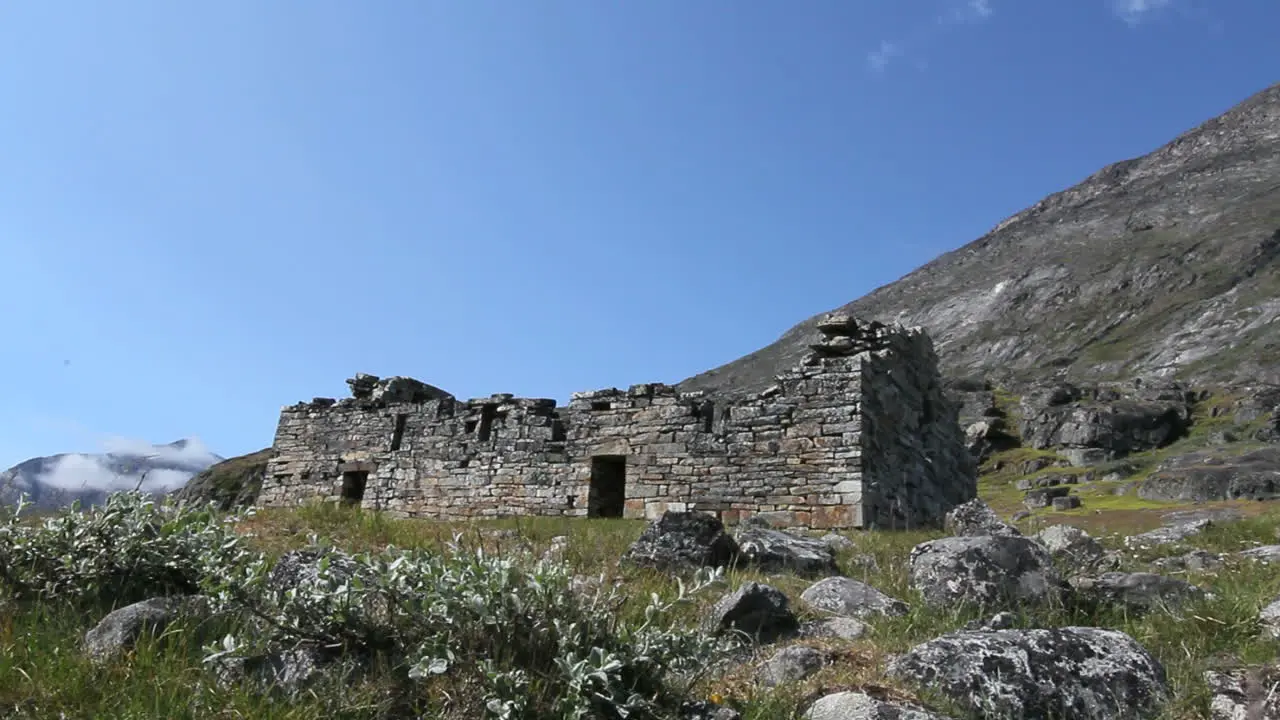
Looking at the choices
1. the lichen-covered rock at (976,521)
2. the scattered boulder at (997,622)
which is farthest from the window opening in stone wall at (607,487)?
the scattered boulder at (997,622)

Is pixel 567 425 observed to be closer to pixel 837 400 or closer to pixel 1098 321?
pixel 837 400

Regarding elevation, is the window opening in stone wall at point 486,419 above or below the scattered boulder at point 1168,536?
above

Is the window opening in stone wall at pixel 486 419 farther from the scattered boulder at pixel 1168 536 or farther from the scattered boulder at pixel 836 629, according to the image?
the scattered boulder at pixel 836 629

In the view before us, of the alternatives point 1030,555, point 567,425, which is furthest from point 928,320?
point 1030,555

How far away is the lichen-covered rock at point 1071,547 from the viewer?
20.6 feet

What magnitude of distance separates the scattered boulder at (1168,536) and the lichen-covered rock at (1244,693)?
5.93 metres

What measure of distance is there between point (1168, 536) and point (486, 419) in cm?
1072

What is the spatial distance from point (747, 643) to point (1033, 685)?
4.25 feet

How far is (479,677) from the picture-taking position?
302 centimetres

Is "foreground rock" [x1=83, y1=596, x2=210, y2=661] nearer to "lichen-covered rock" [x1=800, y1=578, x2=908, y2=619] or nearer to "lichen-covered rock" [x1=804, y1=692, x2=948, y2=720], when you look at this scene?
"lichen-covered rock" [x1=804, y1=692, x2=948, y2=720]

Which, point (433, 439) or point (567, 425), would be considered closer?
point (567, 425)

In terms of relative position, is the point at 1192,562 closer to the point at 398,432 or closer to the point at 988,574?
the point at 988,574

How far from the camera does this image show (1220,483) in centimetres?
2691

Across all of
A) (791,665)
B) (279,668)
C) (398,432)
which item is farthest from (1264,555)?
(398,432)
